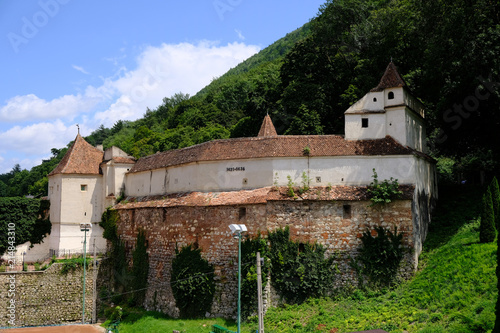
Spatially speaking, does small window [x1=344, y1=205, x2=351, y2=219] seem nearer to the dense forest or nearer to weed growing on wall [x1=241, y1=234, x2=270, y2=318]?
weed growing on wall [x1=241, y1=234, x2=270, y2=318]

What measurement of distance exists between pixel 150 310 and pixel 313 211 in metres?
12.5

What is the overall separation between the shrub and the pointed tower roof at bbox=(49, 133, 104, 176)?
1131 inches

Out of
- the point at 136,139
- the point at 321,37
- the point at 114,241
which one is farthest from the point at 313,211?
the point at 136,139

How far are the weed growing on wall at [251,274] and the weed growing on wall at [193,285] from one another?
7.14 ft

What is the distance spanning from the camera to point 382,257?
85.7 feet

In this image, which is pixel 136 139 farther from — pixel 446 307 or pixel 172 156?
pixel 446 307

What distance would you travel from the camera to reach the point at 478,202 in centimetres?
3053

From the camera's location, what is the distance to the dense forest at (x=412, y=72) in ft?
94.8

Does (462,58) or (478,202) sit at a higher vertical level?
(462,58)

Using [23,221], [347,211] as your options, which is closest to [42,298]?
[23,221]

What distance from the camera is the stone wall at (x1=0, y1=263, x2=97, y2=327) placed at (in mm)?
34250

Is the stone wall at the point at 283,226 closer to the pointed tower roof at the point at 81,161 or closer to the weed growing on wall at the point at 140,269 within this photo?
the weed growing on wall at the point at 140,269

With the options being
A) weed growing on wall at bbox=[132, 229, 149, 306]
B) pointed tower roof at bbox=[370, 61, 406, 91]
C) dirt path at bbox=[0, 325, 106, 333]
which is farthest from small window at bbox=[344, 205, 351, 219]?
dirt path at bbox=[0, 325, 106, 333]

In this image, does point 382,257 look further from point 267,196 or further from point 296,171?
point 267,196
